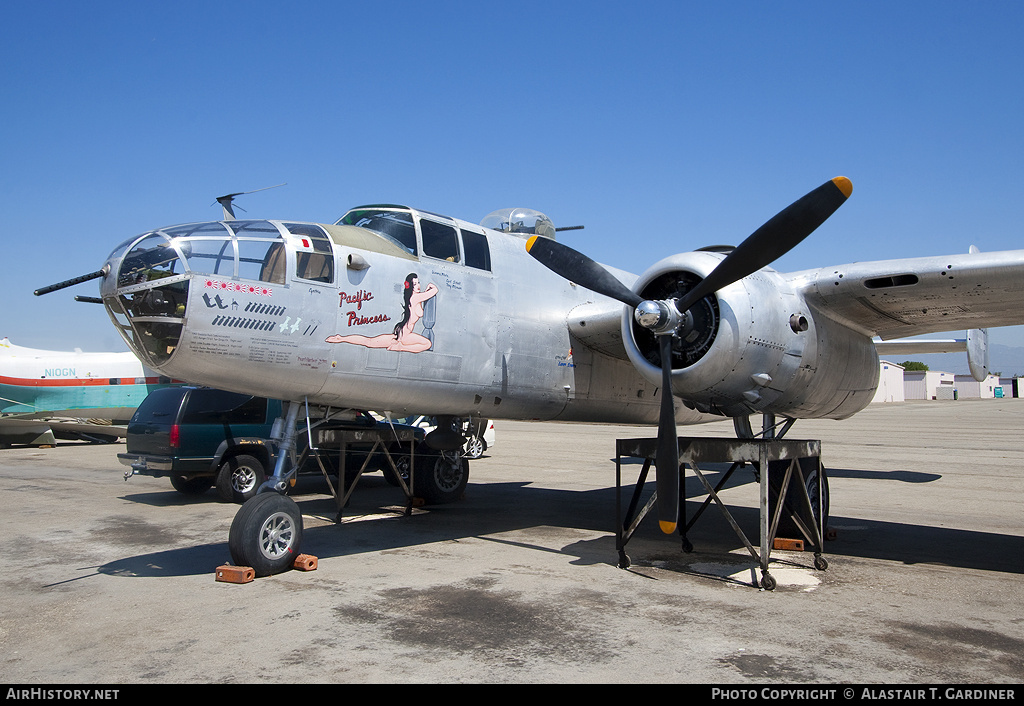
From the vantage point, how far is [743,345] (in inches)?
311

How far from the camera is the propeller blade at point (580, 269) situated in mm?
8383

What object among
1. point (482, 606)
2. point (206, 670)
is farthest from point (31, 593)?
point (482, 606)

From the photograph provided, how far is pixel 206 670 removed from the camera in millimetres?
4961

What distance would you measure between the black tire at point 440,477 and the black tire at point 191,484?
15.2ft

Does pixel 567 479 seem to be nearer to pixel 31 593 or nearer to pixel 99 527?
pixel 99 527

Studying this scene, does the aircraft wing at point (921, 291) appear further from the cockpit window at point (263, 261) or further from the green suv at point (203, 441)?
the green suv at point (203, 441)

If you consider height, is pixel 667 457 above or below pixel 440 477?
above

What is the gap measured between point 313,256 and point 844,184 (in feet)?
18.1

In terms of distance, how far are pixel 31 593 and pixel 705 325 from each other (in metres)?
7.54

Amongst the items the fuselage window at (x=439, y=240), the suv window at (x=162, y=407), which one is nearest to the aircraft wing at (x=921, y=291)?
the fuselage window at (x=439, y=240)

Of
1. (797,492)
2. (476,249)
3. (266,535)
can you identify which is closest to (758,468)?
(797,492)

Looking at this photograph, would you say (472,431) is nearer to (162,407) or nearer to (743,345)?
(743,345)

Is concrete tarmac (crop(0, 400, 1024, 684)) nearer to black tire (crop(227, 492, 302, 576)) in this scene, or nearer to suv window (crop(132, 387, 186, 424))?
black tire (crop(227, 492, 302, 576))

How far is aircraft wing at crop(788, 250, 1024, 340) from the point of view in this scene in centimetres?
786
